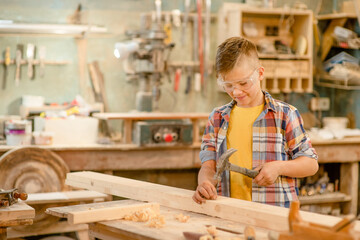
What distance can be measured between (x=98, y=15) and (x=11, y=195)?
258 cm

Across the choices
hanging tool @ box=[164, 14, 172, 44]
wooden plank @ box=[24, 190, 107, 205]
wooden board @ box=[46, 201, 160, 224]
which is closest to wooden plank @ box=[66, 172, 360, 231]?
wooden board @ box=[46, 201, 160, 224]

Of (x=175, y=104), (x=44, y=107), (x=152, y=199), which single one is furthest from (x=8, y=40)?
(x=152, y=199)

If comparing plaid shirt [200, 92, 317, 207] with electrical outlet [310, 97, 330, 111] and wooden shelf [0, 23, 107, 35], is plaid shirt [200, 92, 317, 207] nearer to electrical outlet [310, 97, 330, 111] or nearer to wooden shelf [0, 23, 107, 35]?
wooden shelf [0, 23, 107, 35]

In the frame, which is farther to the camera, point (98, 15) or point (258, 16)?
point (258, 16)

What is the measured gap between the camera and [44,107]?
4.66 m

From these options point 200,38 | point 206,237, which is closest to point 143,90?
point 200,38

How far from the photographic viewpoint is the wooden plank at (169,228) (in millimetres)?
2047

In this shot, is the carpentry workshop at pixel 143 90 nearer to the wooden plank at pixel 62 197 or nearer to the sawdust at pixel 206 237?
the wooden plank at pixel 62 197

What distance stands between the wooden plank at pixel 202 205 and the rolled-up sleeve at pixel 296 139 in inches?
15.5

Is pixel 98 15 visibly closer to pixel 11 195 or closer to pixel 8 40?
pixel 8 40

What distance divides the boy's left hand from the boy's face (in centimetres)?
33

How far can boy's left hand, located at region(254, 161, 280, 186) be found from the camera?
242cm

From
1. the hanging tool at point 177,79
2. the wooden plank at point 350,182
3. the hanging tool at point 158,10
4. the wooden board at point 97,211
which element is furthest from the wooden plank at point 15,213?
the wooden plank at point 350,182

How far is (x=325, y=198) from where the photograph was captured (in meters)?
5.04
